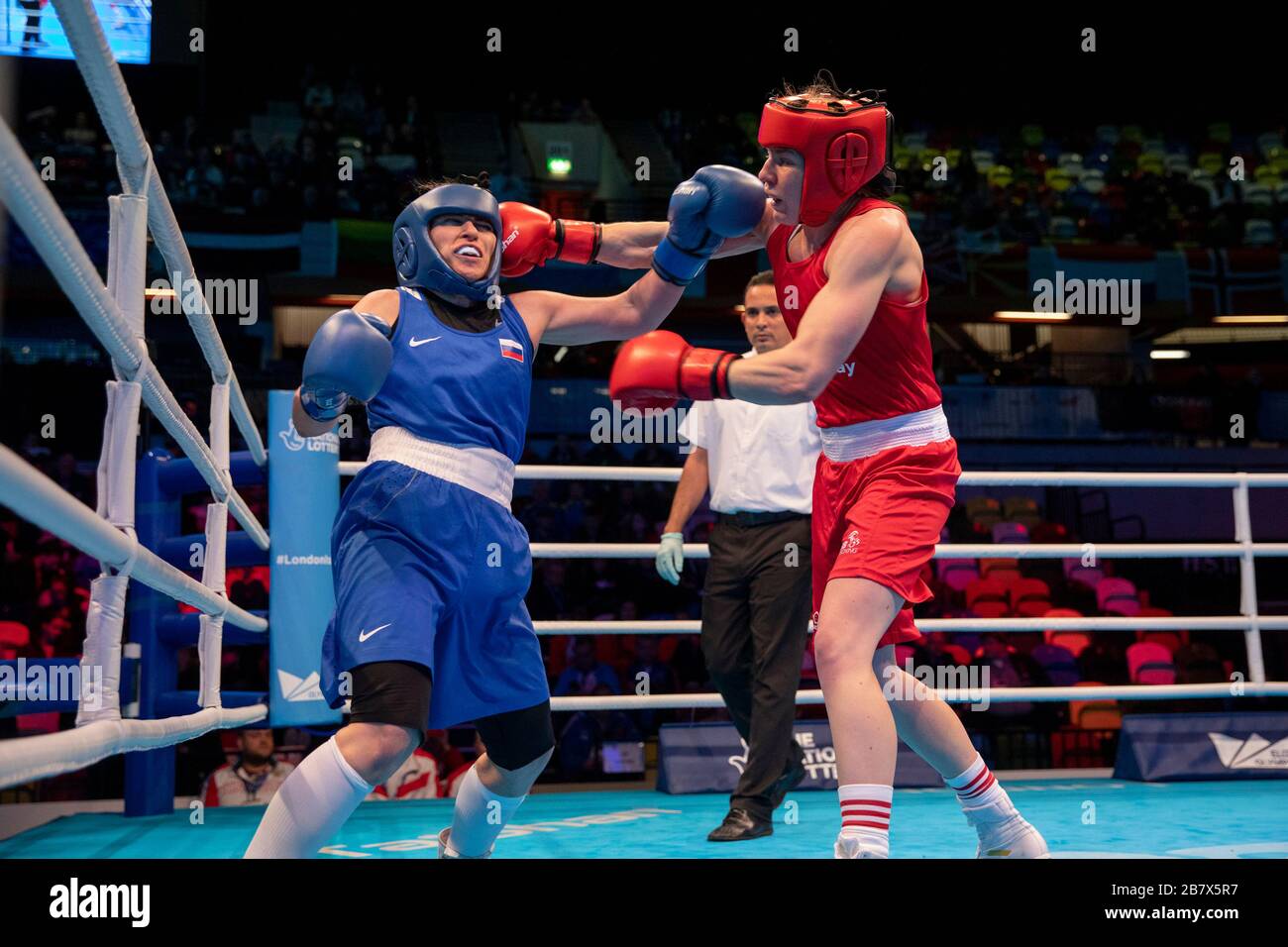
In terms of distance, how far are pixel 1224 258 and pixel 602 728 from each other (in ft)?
32.9

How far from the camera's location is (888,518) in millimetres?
2299

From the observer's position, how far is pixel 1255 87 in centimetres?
1622

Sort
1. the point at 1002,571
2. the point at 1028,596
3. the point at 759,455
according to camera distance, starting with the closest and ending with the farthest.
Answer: the point at 759,455, the point at 1028,596, the point at 1002,571

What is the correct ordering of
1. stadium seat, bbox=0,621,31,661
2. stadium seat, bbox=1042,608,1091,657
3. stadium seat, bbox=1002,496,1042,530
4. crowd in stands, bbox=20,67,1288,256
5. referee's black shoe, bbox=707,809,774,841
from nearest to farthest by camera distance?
referee's black shoe, bbox=707,809,774,841 < stadium seat, bbox=0,621,31,661 < stadium seat, bbox=1042,608,1091,657 < stadium seat, bbox=1002,496,1042,530 < crowd in stands, bbox=20,67,1288,256

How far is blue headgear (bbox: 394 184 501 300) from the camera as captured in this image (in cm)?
228

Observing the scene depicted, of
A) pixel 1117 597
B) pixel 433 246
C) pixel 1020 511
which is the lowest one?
pixel 1117 597

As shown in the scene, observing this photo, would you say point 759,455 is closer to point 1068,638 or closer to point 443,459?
point 443,459

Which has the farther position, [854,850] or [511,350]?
[511,350]

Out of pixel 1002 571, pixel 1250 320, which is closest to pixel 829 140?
pixel 1002 571

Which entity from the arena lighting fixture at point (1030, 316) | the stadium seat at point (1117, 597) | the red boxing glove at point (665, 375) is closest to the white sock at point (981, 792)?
the red boxing glove at point (665, 375)

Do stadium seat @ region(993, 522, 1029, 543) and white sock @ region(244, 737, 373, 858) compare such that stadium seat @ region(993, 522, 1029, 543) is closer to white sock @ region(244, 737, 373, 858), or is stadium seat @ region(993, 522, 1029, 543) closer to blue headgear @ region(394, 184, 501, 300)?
blue headgear @ region(394, 184, 501, 300)

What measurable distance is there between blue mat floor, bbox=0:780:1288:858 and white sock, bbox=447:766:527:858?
42 centimetres

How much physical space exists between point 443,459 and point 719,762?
2441 mm

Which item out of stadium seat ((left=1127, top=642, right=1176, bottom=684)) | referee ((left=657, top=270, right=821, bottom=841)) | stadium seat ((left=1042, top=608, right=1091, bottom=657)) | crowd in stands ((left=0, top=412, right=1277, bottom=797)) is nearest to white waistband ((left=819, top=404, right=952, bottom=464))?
referee ((left=657, top=270, right=821, bottom=841))
